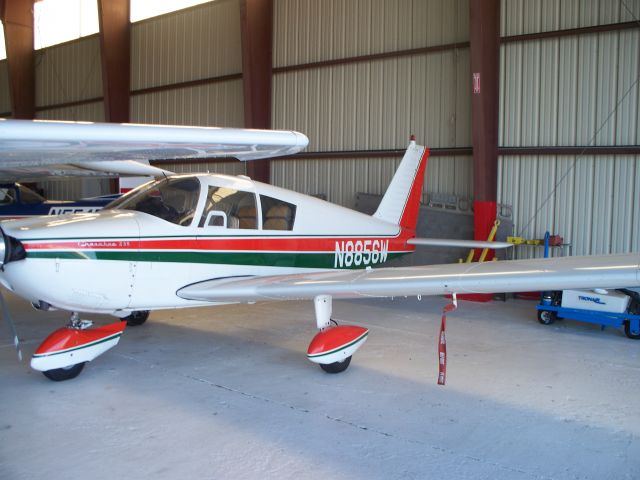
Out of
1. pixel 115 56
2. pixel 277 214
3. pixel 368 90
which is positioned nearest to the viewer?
pixel 277 214

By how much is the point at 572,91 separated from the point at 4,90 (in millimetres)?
17437

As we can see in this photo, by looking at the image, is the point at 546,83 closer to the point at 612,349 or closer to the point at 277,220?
the point at 612,349

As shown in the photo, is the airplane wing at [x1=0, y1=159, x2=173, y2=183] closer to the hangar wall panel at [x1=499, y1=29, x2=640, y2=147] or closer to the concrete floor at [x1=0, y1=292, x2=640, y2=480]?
the concrete floor at [x1=0, y1=292, x2=640, y2=480]

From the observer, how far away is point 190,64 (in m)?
12.7

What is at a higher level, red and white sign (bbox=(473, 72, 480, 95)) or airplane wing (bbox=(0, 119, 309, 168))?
red and white sign (bbox=(473, 72, 480, 95))

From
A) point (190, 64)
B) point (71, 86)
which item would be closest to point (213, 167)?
point (190, 64)

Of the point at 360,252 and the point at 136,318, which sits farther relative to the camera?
the point at 360,252

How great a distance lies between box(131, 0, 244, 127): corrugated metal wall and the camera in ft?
39.0

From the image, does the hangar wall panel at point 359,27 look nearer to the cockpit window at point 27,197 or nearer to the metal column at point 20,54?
the cockpit window at point 27,197

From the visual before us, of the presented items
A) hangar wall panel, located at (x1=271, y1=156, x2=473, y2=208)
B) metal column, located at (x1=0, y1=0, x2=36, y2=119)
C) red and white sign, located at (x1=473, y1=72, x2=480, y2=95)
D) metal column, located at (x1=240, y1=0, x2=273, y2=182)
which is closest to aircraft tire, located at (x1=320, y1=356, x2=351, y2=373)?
red and white sign, located at (x1=473, y1=72, x2=480, y2=95)

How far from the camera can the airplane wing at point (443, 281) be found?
127 inches

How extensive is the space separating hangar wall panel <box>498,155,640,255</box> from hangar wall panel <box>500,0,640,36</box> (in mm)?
1831

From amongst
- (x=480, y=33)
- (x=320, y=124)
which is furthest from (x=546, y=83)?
(x=320, y=124)

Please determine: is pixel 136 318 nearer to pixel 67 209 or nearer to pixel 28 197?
pixel 67 209
